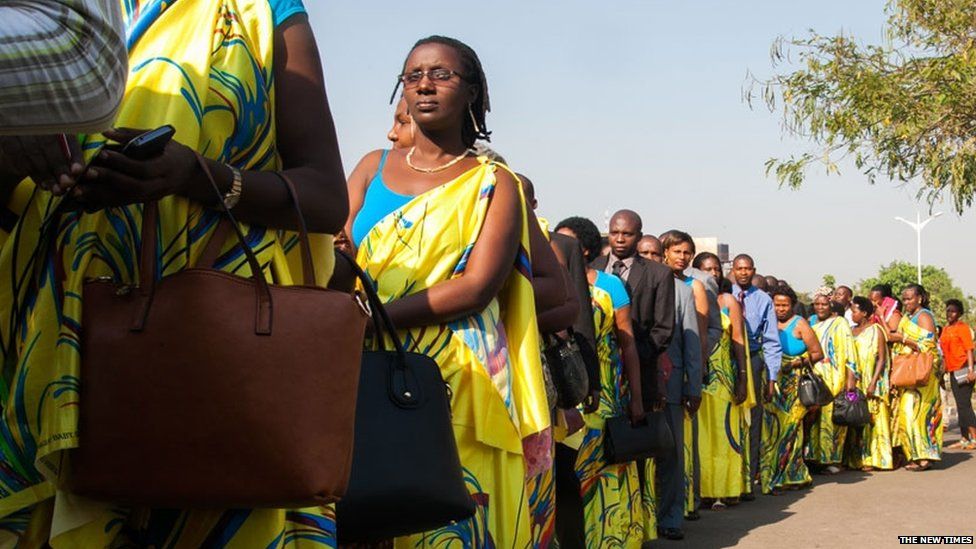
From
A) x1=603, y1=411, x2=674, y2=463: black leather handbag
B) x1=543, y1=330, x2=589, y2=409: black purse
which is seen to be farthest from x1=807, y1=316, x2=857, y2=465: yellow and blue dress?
x1=543, y1=330, x2=589, y2=409: black purse

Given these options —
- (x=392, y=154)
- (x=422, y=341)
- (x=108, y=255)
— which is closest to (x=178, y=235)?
(x=108, y=255)

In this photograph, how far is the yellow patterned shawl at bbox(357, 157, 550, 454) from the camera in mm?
4027

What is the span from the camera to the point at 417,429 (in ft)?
10.7

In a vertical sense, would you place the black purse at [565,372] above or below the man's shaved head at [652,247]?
below

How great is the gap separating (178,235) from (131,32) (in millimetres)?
346

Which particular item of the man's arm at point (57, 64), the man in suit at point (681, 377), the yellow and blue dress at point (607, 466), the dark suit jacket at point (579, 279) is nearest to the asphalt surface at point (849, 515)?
the man in suit at point (681, 377)

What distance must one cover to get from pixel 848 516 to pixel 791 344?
3.76 metres

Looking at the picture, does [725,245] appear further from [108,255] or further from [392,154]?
[108,255]

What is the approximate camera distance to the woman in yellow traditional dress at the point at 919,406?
1534 centimetres

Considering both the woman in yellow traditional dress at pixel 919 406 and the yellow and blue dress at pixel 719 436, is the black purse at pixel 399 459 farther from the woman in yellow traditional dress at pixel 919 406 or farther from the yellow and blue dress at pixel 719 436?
the woman in yellow traditional dress at pixel 919 406

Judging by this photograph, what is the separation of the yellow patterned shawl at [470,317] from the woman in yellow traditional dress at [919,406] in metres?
11.9

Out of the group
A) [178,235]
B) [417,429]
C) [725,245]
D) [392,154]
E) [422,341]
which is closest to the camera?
[178,235]

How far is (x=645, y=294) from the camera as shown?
923cm

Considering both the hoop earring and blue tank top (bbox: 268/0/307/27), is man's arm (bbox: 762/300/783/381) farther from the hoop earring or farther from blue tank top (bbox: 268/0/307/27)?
blue tank top (bbox: 268/0/307/27)
